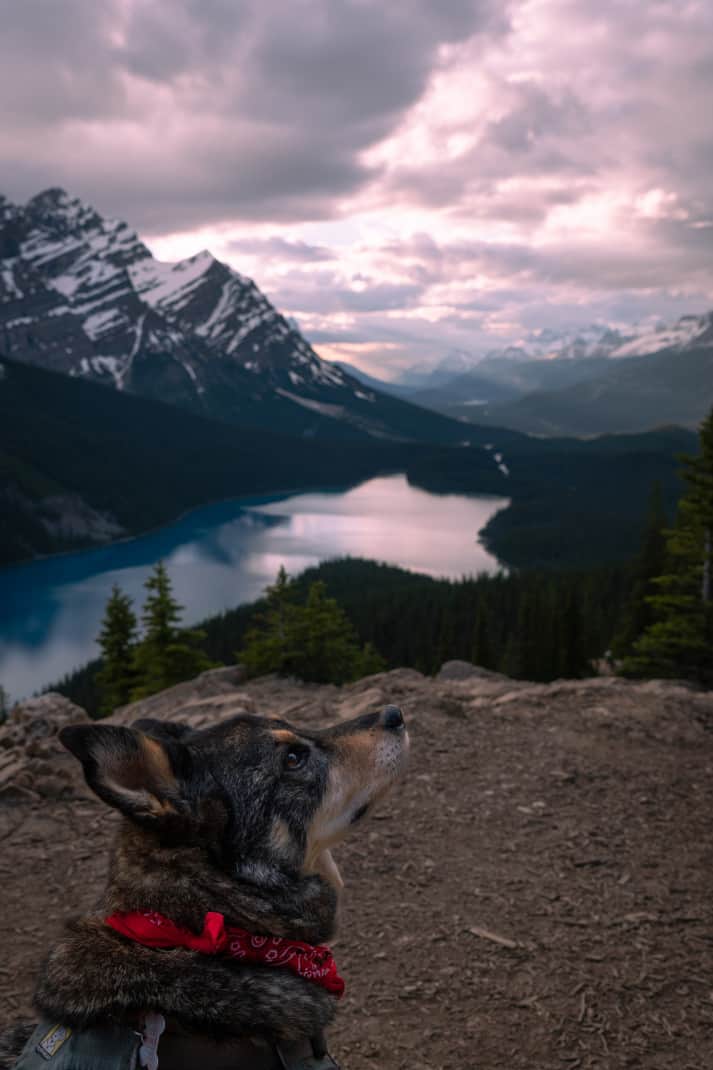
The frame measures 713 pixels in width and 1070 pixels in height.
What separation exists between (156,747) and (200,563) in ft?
402

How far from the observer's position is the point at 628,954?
5438 mm

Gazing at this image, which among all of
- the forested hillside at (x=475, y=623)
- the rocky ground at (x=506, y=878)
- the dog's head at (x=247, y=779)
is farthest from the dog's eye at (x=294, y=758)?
the forested hillside at (x=475, y=623)

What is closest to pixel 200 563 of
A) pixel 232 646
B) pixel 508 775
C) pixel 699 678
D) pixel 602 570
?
pixel 232 646

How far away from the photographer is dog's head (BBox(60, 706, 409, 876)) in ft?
8.93

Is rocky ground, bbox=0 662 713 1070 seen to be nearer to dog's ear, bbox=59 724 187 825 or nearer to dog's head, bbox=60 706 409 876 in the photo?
dog's head, bbox=60 706 409 876

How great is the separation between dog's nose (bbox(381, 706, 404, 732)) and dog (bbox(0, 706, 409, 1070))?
563 millimetres

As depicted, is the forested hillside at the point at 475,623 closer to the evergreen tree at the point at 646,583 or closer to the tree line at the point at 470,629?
the tree line at the point at 470,629

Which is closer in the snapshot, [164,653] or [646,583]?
[164,653]

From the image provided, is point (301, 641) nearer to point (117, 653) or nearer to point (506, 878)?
point (117, 653)

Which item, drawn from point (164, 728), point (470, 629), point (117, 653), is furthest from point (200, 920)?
point (470, 629)

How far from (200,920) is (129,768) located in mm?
692

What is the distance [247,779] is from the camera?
11.0 feet

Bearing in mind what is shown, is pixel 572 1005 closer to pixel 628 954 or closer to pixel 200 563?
pixel 628 954

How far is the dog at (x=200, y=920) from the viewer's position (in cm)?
256
